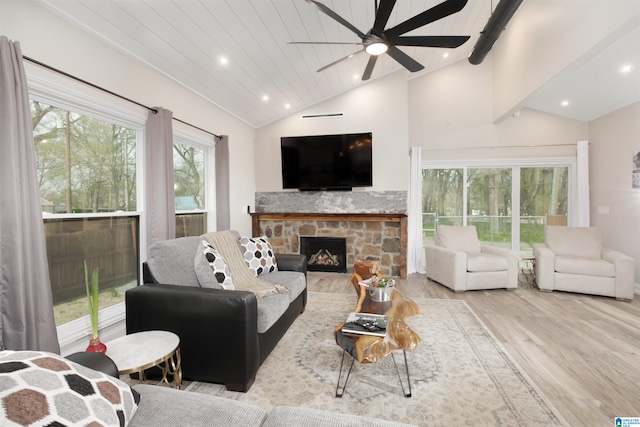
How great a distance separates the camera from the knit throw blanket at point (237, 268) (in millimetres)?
2391

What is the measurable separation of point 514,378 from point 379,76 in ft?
14.6

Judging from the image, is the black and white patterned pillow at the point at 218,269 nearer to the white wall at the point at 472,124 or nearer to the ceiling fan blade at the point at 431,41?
the ceiling fan blade at the point at 431,41

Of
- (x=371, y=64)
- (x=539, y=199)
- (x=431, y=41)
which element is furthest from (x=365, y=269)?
(x=539, y=199)

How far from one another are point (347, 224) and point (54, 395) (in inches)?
173

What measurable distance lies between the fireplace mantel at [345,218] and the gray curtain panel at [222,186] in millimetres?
1074

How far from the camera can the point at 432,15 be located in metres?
2.18

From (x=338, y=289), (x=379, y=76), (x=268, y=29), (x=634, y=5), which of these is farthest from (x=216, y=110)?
(x=634, y=5)

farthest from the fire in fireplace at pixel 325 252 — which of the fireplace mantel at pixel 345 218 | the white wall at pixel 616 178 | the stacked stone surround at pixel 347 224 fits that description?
the white wall at pixel 616 178

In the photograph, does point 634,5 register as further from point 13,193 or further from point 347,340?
point 13,193

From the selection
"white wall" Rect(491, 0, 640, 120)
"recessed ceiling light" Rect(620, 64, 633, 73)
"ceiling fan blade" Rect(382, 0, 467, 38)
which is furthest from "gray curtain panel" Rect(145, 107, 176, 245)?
"recessed ceiling light" Rect(620, 64, 633, 73)

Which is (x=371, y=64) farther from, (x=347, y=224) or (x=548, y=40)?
(x=347, y=224)

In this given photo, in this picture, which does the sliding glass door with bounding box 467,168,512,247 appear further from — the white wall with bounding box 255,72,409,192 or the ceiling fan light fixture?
the ceiling fan light fixture

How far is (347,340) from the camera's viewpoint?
1.78 m

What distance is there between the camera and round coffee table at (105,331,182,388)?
1.45m
